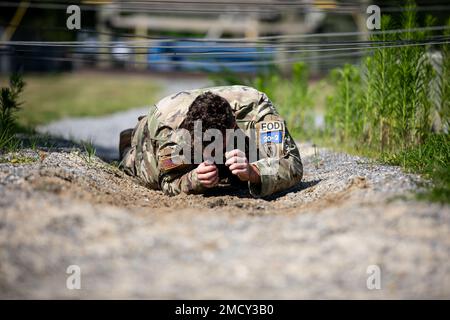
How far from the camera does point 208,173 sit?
4090 mm

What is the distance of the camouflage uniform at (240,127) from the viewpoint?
14.1 feet

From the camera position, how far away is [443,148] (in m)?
4.94

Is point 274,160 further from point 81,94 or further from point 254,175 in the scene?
point 81,94

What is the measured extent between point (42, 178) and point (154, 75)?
13.5 m

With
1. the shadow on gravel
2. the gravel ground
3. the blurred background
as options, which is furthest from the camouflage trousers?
the gravel ground

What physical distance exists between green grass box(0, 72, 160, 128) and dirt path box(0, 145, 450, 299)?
717 cm

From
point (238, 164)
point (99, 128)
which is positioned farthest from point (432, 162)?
point (99, 128)

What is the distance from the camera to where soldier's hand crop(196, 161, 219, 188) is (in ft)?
13.4

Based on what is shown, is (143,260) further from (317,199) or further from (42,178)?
(317,199)

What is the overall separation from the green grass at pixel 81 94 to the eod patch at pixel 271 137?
6410 mm

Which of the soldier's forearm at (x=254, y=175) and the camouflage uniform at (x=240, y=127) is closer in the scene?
the soldier's forearm at (x=254, y=175)

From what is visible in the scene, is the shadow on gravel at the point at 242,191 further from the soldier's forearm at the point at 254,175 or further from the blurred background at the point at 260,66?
the blurred background at the point at 260,66

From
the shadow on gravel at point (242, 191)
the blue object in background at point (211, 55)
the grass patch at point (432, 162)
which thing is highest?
the blue object in background at point (211, 55)

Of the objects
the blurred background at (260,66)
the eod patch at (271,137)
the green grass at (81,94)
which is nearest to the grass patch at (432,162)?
the blurred background at (260,66)
